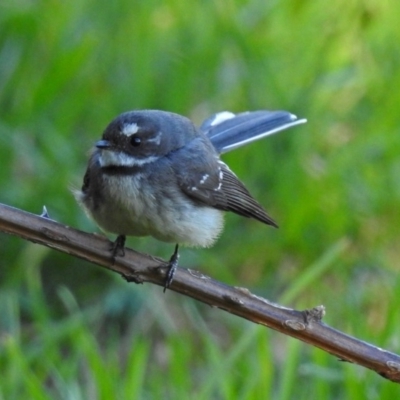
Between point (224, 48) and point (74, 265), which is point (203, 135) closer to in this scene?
point (74, 265)

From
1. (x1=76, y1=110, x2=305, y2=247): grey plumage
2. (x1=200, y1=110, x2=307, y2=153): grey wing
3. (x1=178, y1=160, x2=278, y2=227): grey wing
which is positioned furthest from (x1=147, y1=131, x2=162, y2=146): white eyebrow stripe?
(x1=200, y1=110, x2=307, y2=153): grey wing

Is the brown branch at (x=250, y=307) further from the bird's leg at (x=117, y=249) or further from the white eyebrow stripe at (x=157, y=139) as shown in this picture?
the white eyebrow stripe at (x=157, y=139)

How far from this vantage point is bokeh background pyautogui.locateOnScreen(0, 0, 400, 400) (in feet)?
15.4

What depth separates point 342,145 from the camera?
5.66 meters

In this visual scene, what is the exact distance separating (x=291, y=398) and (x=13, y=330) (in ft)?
4.10

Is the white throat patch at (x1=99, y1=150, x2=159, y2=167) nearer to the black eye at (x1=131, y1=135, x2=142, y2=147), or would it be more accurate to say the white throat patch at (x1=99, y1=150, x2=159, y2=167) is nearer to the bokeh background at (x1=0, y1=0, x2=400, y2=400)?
the black eye at (x1=131, y1=135, x2=142, y2=147)

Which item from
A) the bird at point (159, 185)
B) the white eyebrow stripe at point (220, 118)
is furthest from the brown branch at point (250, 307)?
the white eyebrow stripe at point (220, 118)

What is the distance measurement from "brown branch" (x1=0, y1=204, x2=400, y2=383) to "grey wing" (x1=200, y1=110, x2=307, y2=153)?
1253mm

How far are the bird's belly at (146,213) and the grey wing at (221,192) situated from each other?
0.23ft

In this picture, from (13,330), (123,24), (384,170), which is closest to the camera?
(13,330)

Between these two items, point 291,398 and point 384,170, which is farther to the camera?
point 384,170

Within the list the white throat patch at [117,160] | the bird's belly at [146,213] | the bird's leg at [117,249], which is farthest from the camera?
the white throat patch at [117,160]

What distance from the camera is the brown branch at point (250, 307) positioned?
107 inches

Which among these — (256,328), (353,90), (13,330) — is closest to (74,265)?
(13,330)
